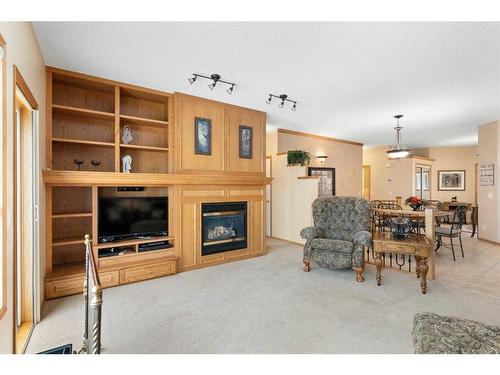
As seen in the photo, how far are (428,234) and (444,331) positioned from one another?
2611mm

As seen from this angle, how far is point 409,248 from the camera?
316 cm

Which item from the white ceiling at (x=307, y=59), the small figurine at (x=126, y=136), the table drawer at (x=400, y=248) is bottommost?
the table drawer at (x=400, y=248)

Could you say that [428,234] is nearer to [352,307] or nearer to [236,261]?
[352,307]

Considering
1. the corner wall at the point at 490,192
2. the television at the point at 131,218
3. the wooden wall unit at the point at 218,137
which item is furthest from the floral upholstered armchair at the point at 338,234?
the corner wall at the point at 490,192

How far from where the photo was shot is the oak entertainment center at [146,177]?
3.17m

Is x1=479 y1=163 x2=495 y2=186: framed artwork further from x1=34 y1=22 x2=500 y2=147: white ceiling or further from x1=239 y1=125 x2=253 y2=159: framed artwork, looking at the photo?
x1=239 y1=125 x2=253 y2=159: framed artwork

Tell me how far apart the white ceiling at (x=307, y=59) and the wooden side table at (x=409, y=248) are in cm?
212

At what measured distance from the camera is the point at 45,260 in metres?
2.94

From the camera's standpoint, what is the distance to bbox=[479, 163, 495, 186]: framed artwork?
5.63m

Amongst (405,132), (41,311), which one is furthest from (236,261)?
(405,132)

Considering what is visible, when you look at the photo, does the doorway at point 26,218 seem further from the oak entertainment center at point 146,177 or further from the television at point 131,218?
the television at point 131,218

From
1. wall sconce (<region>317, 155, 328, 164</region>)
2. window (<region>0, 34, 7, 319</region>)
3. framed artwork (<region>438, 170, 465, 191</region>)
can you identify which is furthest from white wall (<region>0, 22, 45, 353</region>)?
framed artwork (<region>438, 170, 465, 191</region>)
